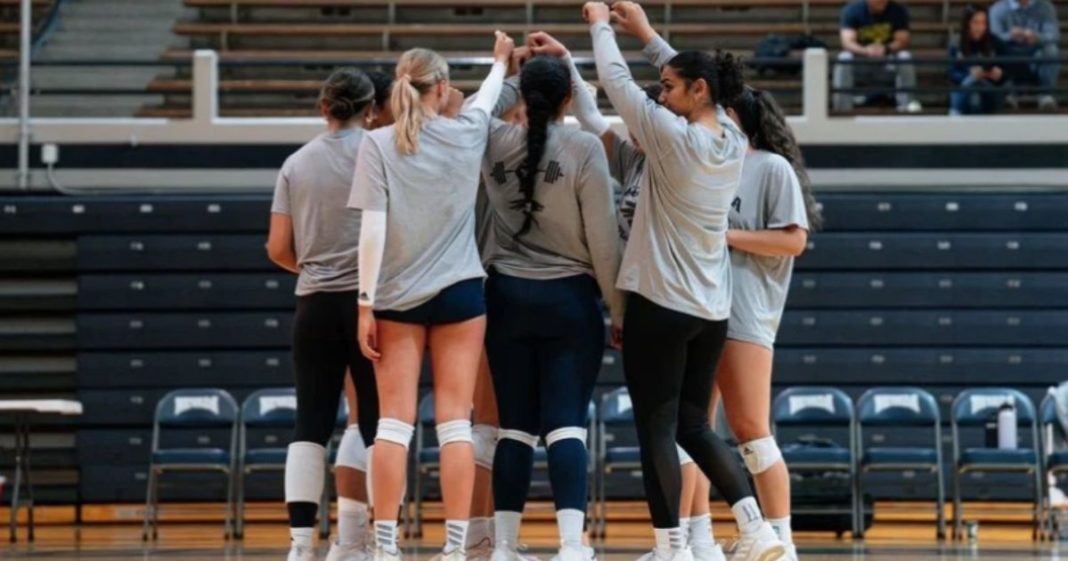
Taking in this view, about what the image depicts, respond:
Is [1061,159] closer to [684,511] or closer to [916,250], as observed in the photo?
[916,250]

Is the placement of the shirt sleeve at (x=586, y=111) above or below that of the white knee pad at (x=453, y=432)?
above

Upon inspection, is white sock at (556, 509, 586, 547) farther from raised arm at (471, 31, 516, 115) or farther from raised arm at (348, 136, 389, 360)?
raised arm at (471, 31, 516, 115)

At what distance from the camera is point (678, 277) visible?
5.60 metres

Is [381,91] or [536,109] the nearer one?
[536,109]

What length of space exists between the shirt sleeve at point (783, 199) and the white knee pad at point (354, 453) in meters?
1.54

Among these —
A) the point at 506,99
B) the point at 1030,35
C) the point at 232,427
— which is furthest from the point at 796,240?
the point at 1030,35

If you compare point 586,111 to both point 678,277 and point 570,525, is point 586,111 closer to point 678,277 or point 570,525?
point 678,277

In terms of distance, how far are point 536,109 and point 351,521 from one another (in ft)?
4.89

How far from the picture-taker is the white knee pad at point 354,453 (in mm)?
6016

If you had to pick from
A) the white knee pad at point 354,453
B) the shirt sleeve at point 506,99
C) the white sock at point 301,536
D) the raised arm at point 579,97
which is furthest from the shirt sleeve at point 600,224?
the white sock at point 301,536

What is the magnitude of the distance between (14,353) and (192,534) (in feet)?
8.37

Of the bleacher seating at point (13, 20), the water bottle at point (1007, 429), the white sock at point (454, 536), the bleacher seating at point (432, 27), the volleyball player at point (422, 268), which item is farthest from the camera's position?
the bleacher seating at point (13, 20)

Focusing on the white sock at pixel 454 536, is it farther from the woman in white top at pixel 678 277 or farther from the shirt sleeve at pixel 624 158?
the shirt sleeve at pixel 624 158

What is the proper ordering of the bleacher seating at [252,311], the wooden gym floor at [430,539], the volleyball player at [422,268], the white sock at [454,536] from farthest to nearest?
the bleacher seating at [252,311] < the wooden gym floor at [430,539] < the volleyball player at [422,268] < the white sock at [454,536]
